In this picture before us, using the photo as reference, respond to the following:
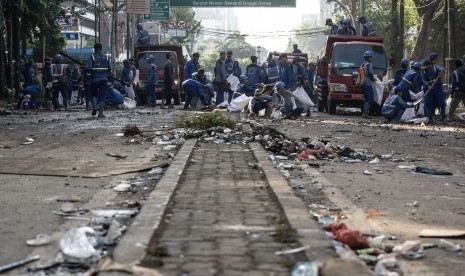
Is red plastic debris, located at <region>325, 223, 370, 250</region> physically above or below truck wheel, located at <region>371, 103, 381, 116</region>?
below

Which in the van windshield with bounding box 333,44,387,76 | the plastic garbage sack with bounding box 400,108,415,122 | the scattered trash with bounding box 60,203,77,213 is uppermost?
the van windshield with bounding box 333,44,387,76

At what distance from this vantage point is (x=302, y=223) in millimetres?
5785

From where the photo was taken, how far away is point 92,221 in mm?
6117

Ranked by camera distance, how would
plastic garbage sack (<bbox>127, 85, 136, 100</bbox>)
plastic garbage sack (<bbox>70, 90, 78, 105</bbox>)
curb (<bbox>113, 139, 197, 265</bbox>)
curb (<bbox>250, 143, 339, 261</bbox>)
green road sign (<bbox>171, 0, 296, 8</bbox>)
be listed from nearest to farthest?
curb (<bbox>113, 139, 197, 265</bbox>) < curb (<bbox>250, 143, 339, 261</bbox>) < plastic garbage sack (<bbox>127, 85, 136, 100</bbox>) < plastic garbage sack (<bbox>70, 90, 78, 105</bbox>) < green road sign (<bbox>171, 0, 296, 8</bbox>)

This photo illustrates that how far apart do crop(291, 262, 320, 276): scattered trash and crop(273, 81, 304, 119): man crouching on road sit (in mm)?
16106

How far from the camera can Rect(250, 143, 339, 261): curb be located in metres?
4.93

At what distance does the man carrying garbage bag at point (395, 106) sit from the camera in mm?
20975

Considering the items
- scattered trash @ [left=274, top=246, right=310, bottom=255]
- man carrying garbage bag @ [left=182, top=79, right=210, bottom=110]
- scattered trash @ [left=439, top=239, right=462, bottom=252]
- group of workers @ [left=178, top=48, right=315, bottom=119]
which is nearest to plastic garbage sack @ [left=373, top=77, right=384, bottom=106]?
group of workers @ [left=178, top=48, right=315, bottom=119]

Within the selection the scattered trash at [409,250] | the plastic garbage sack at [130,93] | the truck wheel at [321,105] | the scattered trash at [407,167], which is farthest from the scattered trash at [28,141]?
the truck wheel at [321,105]

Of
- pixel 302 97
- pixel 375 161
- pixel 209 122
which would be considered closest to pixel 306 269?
pixel 375 161

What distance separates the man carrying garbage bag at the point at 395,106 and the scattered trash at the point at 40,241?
53.9 feet

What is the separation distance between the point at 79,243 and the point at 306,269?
1.64 m

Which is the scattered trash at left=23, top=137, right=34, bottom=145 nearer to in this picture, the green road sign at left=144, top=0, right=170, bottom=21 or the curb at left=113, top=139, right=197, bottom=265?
the curb at left=113, top=139, right=197, bottom=265

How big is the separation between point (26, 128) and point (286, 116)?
7.39 meters
